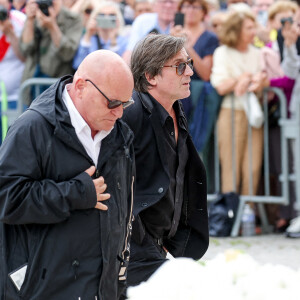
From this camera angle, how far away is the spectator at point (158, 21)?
9.29 meters

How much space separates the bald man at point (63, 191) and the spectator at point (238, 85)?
5247mm

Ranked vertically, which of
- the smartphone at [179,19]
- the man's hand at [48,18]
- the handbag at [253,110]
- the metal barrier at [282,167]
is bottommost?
the metal barrier at [282,167]

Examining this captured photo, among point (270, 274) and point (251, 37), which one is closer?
point (270, 274)

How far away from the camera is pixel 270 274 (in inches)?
96.3

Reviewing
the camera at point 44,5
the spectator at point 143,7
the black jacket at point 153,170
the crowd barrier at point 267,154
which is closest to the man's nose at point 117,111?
the black jacket at point 153,170

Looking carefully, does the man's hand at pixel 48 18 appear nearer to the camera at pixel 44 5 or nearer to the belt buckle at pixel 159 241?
the camera at pixel 44 5

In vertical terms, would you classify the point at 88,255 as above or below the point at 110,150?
below

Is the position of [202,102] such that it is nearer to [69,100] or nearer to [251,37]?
[251,37]

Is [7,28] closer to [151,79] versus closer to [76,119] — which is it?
[151,79]

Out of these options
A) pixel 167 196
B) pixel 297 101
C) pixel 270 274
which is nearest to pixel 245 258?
pixel 270 274

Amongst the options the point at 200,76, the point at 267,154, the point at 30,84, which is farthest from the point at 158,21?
the point at 267,154

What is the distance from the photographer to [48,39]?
30.2 feet

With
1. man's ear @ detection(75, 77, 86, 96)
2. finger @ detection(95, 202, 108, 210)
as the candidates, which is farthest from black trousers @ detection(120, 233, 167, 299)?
man's ear @ detection(75, 77, 86, 96)

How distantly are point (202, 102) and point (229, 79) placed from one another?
0.39 metres
